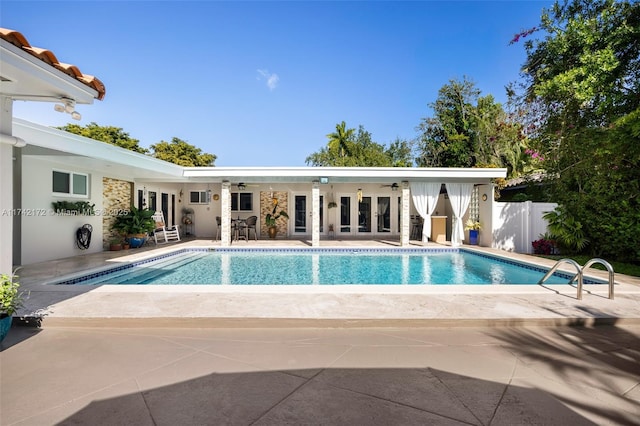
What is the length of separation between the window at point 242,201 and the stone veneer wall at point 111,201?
446cm

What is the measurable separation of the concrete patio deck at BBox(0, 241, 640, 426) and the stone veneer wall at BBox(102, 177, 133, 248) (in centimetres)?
580

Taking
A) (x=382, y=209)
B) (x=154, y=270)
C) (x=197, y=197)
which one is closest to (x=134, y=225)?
(x=154, y=270)

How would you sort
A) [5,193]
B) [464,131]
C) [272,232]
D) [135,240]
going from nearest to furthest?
[5,193]
[135,240]
[272,232]
[464,131]

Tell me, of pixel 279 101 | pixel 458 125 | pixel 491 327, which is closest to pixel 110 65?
pixel 279 101

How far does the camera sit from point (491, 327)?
3.84 meters

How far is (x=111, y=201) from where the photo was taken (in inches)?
415

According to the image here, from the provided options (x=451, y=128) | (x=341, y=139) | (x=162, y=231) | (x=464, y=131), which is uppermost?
(x=341, y=139)

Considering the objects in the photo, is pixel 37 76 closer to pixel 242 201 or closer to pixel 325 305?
pixel 325 305

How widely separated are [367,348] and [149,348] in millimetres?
2147

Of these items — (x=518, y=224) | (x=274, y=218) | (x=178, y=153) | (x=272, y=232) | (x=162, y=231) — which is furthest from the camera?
(x=178, y=153)

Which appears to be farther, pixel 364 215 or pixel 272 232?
pixel 364 215

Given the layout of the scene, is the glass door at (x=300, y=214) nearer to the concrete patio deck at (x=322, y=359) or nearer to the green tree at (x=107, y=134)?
the concrete patio deck at (x=322, y=359)

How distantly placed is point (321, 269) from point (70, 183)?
7.10 metres

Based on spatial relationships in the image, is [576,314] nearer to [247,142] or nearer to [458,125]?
[458,125]
